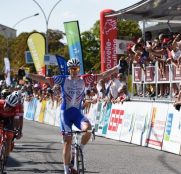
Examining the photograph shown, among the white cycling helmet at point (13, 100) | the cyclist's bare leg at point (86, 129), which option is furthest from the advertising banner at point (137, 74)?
the cyclist's bare leg at point (86, 129)

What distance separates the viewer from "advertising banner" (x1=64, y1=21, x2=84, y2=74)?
89.7 feet

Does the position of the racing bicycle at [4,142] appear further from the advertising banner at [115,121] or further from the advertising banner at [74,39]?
the advertising banner at [74,39]

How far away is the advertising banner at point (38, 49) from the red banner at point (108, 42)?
1257 cm

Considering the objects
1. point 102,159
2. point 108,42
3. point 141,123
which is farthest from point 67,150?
point 108,42

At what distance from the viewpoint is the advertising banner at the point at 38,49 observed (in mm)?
36188

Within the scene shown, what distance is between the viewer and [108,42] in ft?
79.8

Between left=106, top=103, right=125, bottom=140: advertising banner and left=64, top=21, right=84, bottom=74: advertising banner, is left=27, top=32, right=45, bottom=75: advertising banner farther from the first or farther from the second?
left=106, top=103, right=125, bottom=140: advertising banner

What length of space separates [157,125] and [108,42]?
33.7 feet

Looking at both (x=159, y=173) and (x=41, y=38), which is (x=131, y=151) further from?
(x=41, y=38)

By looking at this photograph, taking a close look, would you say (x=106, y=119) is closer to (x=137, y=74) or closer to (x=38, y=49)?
(x=137, y=74)

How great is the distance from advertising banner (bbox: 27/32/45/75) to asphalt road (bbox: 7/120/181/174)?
2044 cm

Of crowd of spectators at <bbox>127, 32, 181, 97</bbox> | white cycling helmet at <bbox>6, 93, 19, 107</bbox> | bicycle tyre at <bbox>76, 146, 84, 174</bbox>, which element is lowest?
bicycle tyre at <bbox>76, 146, 84, 174</bbox>

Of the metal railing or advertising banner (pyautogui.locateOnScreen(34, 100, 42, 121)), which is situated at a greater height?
the metal railing

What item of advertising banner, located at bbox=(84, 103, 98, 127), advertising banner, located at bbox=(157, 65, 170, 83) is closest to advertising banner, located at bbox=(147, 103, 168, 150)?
advertising banner, located at bbox=(157, 65, 170, 83)
